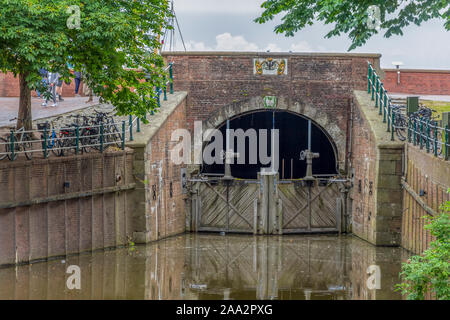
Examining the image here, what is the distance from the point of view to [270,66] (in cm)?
2423

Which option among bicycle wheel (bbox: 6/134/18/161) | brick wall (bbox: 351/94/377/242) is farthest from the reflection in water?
bicycle wheel (bbox: 6/134/18/161)

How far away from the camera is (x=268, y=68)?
24.2 m

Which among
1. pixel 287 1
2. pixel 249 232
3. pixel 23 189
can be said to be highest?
pixel 287 1

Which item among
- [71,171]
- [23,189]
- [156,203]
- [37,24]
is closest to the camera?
[37,24]

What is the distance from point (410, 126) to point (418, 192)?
2.16 meters

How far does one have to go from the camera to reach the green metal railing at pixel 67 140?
16422 millimetres

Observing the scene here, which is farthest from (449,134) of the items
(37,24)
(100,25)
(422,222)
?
(37,24)

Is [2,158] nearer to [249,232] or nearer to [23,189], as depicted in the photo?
[23,189]

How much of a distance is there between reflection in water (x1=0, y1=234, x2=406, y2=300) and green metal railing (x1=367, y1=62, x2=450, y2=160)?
9.78 ft

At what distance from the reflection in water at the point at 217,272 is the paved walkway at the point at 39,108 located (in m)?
6.11

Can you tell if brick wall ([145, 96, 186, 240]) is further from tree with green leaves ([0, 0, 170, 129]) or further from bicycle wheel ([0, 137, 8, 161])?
bicycle wheel ([0, 137, 8, 161])

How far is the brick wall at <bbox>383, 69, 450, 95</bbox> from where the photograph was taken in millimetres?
32000

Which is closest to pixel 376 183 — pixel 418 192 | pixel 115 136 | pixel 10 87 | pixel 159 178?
pixel 418 192
